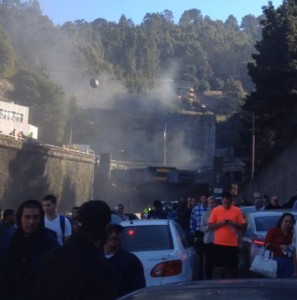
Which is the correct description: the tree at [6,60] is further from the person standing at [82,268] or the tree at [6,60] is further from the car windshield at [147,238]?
the person standing at [82,268]

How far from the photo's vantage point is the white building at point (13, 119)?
95375 mm

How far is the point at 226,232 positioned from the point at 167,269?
10.7 feet

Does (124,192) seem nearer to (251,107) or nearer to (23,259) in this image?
(251,107)

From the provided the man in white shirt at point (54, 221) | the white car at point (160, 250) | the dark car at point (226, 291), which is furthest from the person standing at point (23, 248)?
the white car at point (160, 250)

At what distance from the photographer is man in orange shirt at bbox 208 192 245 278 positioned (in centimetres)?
1505

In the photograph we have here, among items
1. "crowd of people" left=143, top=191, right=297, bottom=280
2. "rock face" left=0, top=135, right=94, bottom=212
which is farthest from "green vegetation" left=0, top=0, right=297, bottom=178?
"crowd of people" left=143, top=191, right=297, bottom=280

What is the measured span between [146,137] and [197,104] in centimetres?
6265

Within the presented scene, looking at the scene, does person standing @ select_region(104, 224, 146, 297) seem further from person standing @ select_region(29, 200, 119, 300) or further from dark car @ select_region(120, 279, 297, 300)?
dark car @ select_region(120, 279, 297, 300)

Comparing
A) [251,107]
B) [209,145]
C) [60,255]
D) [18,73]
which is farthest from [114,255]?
[18,73]

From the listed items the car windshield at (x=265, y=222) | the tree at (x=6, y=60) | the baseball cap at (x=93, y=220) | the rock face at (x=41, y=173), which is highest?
the tree at (x=6, y=60)

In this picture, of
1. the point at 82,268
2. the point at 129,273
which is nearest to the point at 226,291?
the point at 82,268

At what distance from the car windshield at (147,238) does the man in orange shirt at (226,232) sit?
6.78ft

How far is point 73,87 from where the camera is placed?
15825 cm

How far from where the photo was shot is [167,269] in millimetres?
12070
